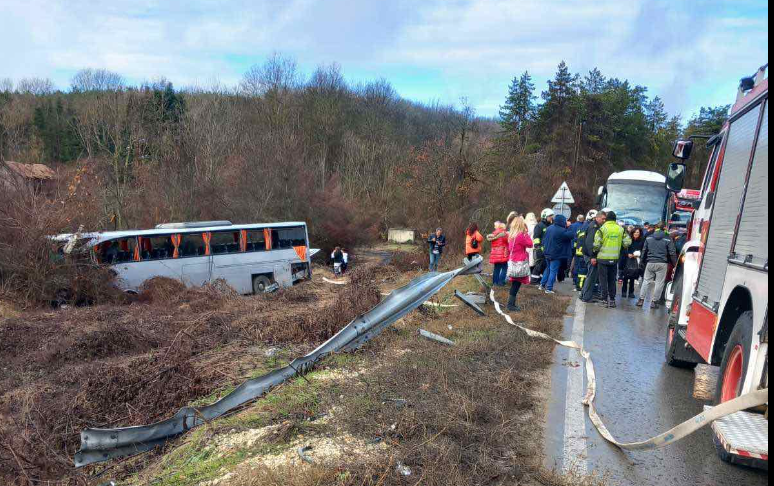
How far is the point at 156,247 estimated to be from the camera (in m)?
18.5

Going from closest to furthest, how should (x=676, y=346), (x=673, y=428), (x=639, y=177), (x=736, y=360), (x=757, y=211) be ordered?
(x=673, y=428) → (x=736, y=360) → (x=757, y=211) → (x=676, y=346) → (x=639, y=177)

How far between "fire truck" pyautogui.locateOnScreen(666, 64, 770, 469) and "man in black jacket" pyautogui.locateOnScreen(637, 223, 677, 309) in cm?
486

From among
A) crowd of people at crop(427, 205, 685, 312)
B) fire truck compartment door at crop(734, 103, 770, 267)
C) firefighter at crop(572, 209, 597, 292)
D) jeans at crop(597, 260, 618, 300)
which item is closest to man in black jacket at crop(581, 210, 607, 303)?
crowd of people at crop(427, 205, 685, 312)

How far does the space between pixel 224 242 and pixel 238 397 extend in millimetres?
16006

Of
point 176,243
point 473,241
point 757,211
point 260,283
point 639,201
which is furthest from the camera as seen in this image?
point 639,201

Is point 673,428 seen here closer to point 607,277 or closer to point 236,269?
point 607,277

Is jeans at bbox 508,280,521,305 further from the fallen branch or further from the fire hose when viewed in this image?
the fallen branch

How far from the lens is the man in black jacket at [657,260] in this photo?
1120 centimetres

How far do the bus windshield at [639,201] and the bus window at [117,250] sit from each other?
18.4m

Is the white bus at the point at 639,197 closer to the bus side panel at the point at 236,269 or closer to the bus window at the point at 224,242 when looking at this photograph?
the bus side panel at the point at 236,269

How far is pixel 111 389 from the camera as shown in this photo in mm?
5668

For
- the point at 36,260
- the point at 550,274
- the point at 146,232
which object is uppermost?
the point at 550,274

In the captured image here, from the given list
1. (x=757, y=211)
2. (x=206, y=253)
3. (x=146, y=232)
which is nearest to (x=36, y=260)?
(x=146, y=232)

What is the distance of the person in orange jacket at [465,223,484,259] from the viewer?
1216 cm
